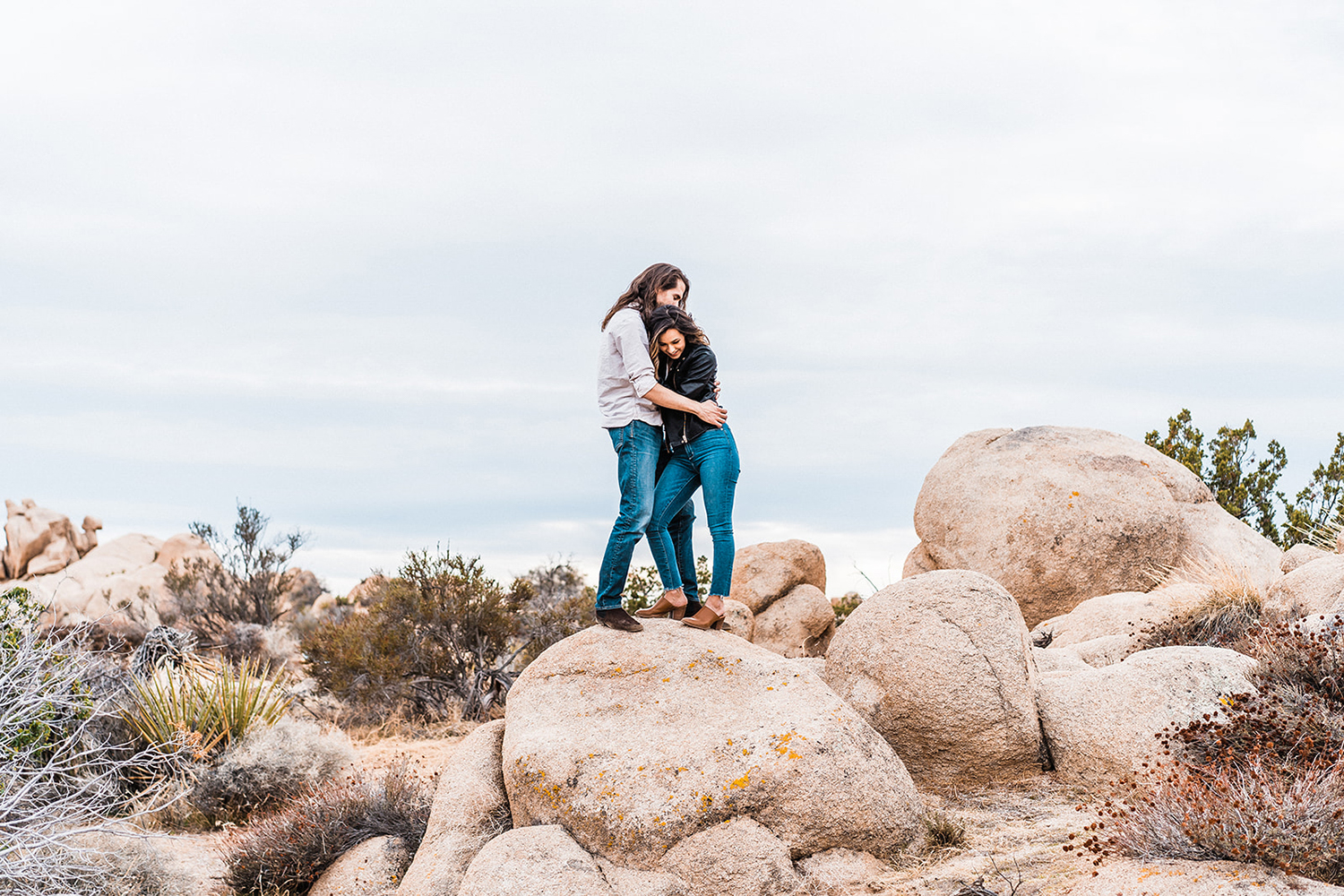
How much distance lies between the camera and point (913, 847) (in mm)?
A: 6453

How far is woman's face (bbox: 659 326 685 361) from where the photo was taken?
7.14 m

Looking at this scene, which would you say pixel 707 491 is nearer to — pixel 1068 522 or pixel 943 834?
pixel 943 834

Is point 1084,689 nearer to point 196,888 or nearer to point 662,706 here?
point 662,706

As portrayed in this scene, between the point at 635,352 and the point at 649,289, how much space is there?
651 millimetres

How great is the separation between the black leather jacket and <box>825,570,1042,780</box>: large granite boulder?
2.07 m

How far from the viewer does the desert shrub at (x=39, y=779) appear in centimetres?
718

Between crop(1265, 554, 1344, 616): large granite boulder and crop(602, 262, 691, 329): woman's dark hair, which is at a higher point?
crop(602, 262, 691, 329): woman's dark hair

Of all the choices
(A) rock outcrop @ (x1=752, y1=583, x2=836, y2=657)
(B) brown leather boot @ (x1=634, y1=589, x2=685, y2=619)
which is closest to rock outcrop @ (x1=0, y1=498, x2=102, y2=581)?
(A) rock outcrop @ (x1=752, y1=583, x2=836, y2=657)

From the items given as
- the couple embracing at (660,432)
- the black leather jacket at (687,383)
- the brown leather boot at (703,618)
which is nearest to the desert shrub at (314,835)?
the couple embracing at (660,432)

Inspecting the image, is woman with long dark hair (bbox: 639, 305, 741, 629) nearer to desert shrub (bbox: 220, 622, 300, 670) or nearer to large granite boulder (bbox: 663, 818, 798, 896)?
large granite boulder (bbox: 663, 818, 798, 896)

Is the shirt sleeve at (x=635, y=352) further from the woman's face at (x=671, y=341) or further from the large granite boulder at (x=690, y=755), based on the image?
the large granite boulder at (x=690, y=755)

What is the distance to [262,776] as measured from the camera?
1059 cm

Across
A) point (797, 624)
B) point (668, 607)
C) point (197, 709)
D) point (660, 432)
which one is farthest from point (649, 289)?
point (797, 624)

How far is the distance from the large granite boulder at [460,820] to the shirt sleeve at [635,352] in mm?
2804
